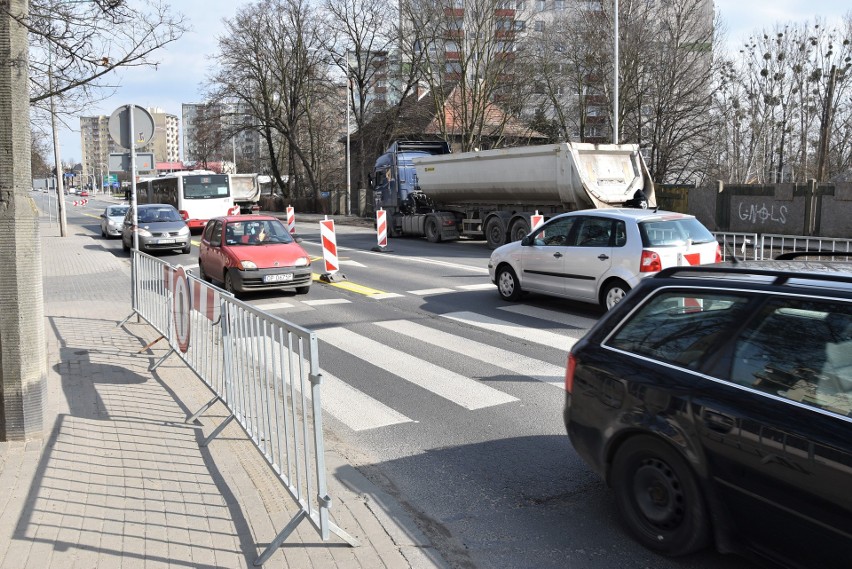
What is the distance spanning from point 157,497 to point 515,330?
20.5 feet

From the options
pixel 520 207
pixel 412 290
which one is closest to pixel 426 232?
pixel 520 207

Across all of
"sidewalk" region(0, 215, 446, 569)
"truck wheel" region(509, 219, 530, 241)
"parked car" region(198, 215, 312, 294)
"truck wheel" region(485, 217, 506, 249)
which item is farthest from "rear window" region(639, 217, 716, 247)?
"truck wheel" region(485, 217, 506, 249)

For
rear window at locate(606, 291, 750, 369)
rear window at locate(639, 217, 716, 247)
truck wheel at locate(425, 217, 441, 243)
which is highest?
rear window at locate(639, 217, 716, 247)

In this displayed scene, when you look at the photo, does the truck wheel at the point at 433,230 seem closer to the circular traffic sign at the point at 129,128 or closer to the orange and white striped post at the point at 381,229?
the orange and white striped post at the point at 381,229

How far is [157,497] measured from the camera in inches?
179

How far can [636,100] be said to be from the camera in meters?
33.1

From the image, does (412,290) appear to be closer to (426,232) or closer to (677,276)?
(677,276)

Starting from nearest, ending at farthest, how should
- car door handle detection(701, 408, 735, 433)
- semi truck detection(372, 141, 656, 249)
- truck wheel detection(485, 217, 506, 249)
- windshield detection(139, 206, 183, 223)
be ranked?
car door handle detection(701, 408, 735, 433), semi truck detection(372, 141, 656, 249), truck wheel detection(485, 217, 506, 249), windshield detection(139, 206, 183, 223)

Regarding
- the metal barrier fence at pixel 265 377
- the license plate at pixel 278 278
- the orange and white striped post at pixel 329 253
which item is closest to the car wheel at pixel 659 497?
the metal barrier fence at pixel 265 377

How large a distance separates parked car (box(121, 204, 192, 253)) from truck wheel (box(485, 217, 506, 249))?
368 inches

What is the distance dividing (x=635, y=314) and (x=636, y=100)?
31.2 m

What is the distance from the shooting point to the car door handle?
3407 mm

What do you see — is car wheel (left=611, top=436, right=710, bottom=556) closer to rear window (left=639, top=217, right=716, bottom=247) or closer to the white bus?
rear window (left=639, top=217, right=716, bottom=247)

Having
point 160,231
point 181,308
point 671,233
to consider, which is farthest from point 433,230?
point 181,308
